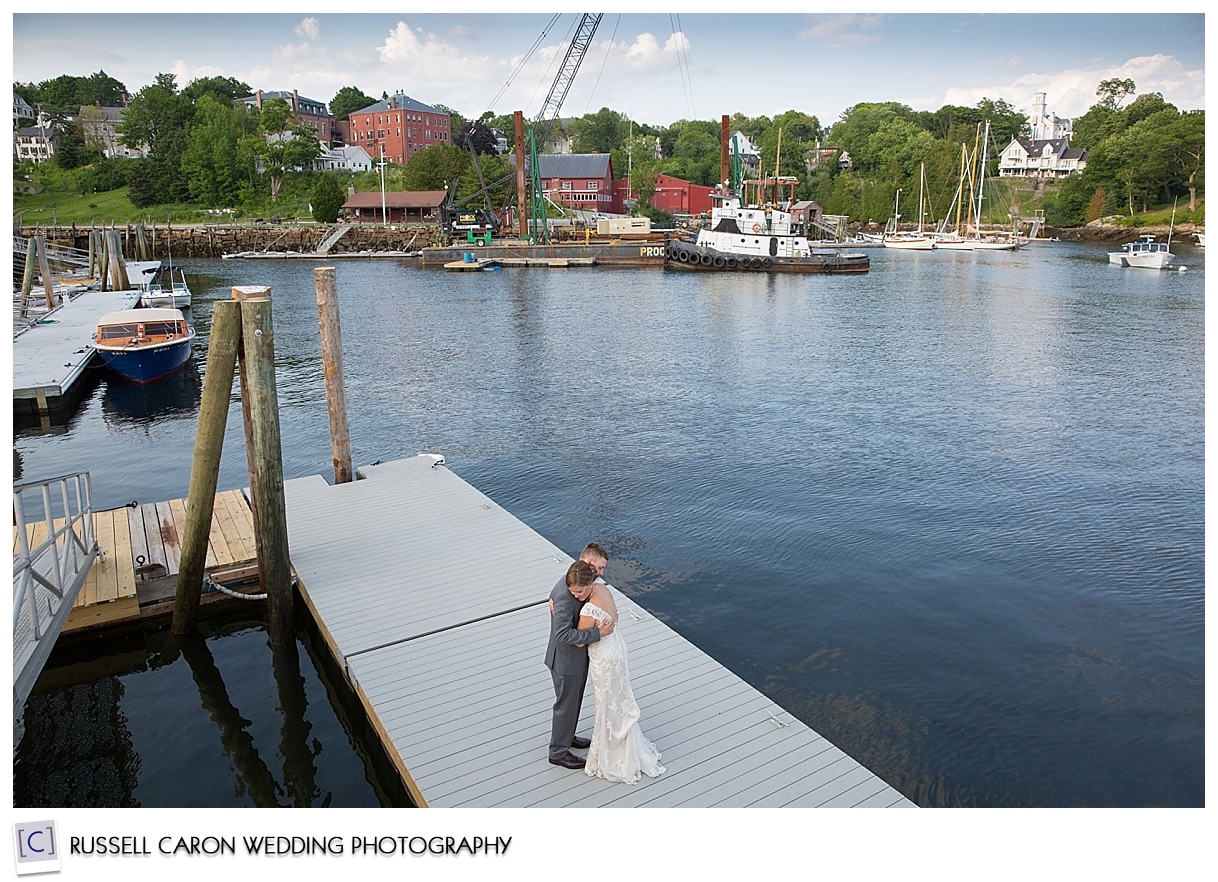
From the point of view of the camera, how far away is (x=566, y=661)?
572 centimetres

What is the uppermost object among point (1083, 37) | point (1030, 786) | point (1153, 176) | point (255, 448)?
point (1153, 176)

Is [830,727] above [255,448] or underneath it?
underneath

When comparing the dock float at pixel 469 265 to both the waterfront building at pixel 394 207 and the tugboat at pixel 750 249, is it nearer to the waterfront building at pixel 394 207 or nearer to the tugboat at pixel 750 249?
the tugboat at pixel 750 249

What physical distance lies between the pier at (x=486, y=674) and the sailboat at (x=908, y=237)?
79.5 m

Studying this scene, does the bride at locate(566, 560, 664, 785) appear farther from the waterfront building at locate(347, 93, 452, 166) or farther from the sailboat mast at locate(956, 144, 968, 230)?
the waterfront building at locate(347, 93, 452, 166)

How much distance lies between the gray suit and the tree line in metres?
84.1

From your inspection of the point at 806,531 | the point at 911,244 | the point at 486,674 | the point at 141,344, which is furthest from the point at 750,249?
the point at 486,674

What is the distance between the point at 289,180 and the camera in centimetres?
10162

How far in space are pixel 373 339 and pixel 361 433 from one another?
13969mm

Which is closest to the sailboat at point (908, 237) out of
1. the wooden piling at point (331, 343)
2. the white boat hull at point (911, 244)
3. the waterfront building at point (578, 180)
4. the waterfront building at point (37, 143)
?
the white boat hull at point (911, 244)

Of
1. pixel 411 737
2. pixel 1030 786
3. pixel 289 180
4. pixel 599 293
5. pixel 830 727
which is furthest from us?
pixel 289 180

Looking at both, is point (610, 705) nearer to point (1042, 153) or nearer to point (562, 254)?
point (562, 254)
